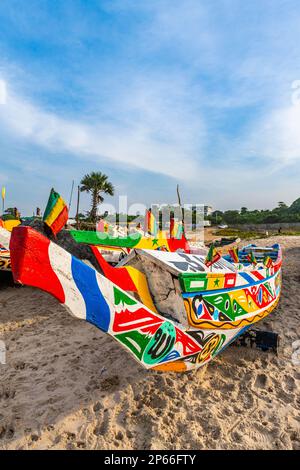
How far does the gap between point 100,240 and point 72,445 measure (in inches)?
266

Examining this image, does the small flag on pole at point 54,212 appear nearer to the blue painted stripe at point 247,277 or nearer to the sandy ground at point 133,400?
the sandy ground at point 133,400

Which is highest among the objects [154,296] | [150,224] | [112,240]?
[150,224]

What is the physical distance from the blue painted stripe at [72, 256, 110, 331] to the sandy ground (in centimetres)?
131

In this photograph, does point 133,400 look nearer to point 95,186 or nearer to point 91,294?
point 91,294

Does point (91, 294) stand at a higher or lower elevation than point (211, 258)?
lower

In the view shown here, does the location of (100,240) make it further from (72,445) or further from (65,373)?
(72,445)

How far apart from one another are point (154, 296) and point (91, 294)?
3.92 ft

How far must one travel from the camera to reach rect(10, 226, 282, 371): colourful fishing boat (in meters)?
1.70

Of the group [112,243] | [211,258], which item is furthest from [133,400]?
[112,243]

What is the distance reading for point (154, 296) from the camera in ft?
9.86

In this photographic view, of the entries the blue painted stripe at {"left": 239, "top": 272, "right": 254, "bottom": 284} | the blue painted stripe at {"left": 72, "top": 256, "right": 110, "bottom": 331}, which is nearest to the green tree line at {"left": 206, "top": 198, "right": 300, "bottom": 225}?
the blue painted stripe at {"left": 239, "top": 272, "right": 254, "bottom": 284}

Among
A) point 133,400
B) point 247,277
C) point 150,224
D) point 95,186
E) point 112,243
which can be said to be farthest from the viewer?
point 95,186

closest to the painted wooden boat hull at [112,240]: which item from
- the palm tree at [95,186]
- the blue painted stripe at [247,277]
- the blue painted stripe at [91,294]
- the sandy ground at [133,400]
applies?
the sandy ground at [133,400]

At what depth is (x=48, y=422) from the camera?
2578 mm
